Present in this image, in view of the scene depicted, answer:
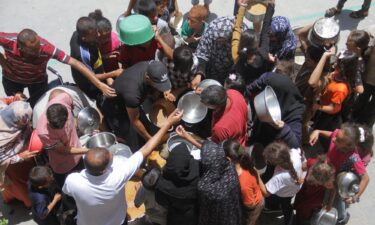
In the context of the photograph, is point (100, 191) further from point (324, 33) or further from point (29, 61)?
point (324, 33)

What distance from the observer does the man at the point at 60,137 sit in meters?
4.02

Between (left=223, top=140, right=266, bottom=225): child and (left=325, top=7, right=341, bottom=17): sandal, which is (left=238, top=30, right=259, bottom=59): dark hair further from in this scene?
(left=325, top=7, right=341, bottom=17): sandal

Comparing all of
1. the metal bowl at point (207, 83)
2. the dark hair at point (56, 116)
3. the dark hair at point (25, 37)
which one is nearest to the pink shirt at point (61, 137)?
the dark hair at point (56, 116)

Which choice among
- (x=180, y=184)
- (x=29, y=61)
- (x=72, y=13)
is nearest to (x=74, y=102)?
(x=29, y=61)

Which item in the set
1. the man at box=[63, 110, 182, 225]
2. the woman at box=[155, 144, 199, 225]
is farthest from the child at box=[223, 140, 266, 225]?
the man at box=[63, 110, 182, 225]

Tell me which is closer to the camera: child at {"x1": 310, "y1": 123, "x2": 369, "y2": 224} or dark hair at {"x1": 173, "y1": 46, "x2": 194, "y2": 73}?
child at {"x1": 310, "y1": 123, "x2": 369, "y2": 224}

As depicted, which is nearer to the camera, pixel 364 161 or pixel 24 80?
pixel 364 161

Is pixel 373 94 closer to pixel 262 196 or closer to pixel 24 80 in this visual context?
pixel 262 196

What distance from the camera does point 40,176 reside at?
4.12 meters

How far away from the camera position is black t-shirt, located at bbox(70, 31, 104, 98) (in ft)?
16.2

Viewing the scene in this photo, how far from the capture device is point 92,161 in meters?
3.54

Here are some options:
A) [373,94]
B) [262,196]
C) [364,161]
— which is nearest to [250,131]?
[262,196]

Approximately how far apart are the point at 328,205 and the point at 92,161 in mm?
2498

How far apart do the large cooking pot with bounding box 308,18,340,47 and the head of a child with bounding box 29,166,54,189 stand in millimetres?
3331
